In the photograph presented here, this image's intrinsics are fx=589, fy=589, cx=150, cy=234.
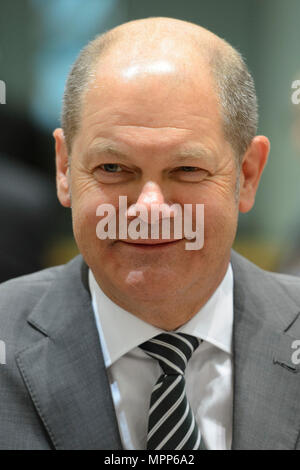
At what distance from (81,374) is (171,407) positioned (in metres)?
0.20

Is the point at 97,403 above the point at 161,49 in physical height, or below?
below

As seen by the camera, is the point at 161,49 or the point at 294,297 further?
the point at 294,297

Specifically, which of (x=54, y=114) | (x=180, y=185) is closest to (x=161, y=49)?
(x=180, y=185)

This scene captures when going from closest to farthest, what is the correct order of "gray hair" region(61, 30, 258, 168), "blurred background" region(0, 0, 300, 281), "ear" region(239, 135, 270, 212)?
"gray hair" region(61, 30, 258, 168) < "ear" region(239, 135, 270, 212) < "blurred background" region(0, 0, 300, 281)

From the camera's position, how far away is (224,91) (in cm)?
120

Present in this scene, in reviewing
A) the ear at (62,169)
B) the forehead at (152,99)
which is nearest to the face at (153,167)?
the forehead at (152,99)

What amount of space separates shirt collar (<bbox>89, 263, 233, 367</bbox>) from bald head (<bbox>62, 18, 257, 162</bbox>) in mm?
338

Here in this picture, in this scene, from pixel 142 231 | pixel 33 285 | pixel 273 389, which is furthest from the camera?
pixel 33 285

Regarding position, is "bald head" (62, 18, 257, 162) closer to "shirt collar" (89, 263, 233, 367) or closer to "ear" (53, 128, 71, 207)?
"ear" (53, 128, 71, 207)

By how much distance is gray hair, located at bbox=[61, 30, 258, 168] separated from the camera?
1206 mm

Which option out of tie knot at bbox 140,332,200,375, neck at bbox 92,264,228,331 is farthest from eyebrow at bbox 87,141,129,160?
tie knot at bbox 140,332,200,375

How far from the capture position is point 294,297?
144 cm

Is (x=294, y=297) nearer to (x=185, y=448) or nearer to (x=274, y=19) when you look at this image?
(x=185, y=448)
